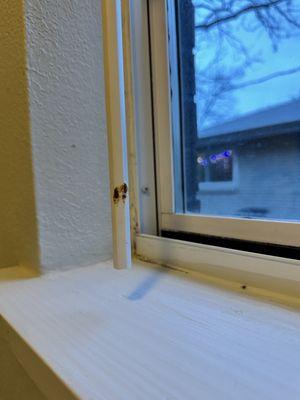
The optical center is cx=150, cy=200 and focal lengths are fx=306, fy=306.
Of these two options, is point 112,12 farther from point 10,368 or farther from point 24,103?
point 10,368

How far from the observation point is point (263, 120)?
0.47 m

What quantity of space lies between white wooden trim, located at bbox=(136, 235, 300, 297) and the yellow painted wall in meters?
0.21

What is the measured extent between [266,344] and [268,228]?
183 mm

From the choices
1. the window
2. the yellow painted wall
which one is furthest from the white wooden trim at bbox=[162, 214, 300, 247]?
the yellow painted wall

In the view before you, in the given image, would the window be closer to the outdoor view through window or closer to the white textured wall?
the outdoor view through window

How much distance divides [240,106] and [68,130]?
0.29 meters

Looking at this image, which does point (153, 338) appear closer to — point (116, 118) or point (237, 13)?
point (116, 118)

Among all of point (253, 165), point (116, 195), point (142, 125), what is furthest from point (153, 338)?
point (142, 125)

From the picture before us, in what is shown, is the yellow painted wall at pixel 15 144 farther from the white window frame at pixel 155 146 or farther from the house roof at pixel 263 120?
the house roof at pixel 263 120

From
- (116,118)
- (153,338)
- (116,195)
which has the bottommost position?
(153,338)

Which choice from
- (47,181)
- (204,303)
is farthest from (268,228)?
(47,181)

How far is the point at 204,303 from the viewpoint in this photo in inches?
15.2

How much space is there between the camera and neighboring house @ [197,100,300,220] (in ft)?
1.44

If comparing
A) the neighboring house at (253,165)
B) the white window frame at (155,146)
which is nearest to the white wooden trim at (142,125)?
the white window frame at (155,146)
